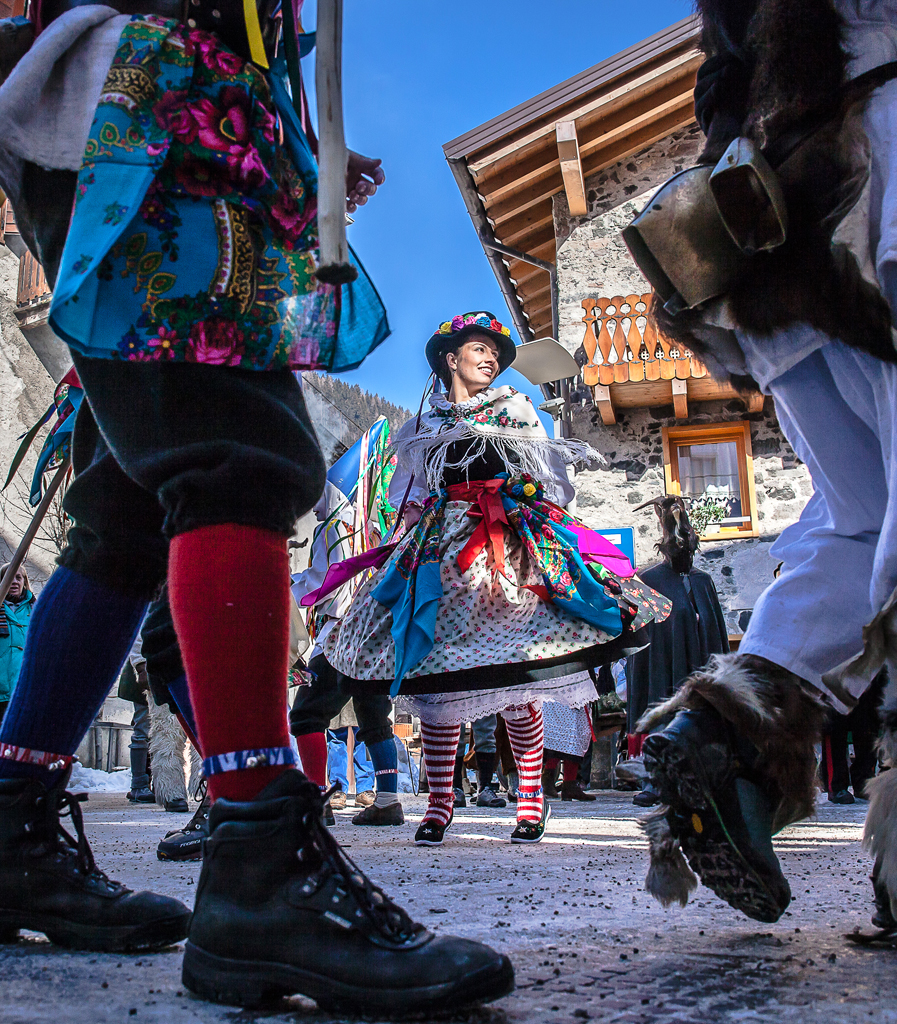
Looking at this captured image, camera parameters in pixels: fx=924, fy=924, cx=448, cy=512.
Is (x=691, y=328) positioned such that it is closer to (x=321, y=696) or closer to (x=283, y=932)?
(x=283, y=932)

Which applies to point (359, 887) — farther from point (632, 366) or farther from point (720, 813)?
point (632, 366)

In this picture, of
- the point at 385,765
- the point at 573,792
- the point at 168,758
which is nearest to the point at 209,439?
the point at 385,765

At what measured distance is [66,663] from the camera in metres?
1.36

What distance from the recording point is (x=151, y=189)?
1.26 metres

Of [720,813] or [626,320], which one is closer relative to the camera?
[720,813]

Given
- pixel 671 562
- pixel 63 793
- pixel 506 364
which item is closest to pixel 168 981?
pixel 63 793

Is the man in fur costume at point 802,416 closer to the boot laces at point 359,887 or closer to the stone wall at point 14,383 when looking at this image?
the boot laces at point 359,887

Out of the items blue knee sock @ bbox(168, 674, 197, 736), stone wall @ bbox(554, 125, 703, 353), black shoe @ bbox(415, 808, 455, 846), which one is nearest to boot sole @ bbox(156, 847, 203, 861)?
blue knee sock @ bbox(168, 674, 197, 736)

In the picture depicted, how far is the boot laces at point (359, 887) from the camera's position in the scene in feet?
3.14

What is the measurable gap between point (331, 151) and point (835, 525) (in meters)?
0.96

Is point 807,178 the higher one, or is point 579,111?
point 579,111

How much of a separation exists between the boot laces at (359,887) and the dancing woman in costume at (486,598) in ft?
→ 7.31

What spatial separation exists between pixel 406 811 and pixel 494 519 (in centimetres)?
243

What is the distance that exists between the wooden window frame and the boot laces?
37.7 ft
